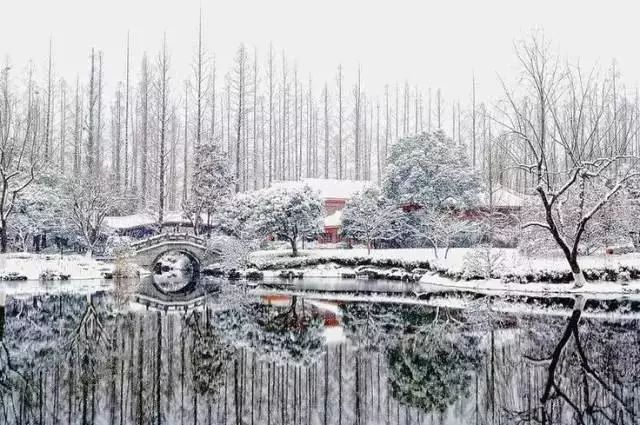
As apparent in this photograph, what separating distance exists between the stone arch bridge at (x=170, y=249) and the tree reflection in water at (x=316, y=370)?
53.4 feet

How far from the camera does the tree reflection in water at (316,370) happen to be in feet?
25.5

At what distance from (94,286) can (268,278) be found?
8915mm

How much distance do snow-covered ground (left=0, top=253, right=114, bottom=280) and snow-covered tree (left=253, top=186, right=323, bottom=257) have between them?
8.52m

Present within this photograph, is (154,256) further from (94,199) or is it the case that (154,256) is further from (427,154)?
(427,154)

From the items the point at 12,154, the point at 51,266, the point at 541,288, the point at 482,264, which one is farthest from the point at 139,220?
the point at 541,288

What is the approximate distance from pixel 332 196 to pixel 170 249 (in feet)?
45.1

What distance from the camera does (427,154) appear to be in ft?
119

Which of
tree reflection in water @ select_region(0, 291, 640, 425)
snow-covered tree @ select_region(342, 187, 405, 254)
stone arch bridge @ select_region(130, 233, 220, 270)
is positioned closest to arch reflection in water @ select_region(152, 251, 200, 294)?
stone arch bridge @ select_region(130, 233, 220, 270)

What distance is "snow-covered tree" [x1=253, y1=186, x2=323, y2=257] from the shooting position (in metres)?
34.6

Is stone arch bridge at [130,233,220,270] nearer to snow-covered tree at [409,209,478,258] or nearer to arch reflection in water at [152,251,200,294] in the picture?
arch reflection in water at [152,251,200,294]

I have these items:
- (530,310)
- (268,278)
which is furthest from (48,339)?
(268,278)

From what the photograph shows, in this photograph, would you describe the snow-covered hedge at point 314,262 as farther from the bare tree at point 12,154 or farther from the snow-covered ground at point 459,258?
the bare tree at point 12,154

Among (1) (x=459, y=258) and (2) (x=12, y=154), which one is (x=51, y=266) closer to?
(2) (x=12, y=154)

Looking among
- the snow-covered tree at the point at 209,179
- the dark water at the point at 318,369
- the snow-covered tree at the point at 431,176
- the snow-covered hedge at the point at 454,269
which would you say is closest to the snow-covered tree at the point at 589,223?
the snow-covered hedge at the point at 454,269
